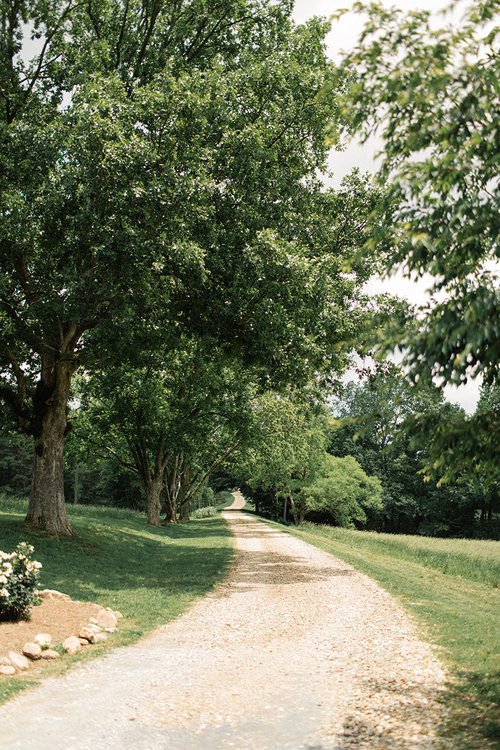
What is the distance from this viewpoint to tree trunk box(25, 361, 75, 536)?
55.5 ft

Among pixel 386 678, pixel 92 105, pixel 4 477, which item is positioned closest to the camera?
pixel 386 678

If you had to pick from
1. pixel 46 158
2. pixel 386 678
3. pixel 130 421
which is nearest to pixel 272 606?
pixel 386 678

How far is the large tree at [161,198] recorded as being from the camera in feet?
42.1

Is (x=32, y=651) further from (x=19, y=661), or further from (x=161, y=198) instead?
(x=161, y=198)

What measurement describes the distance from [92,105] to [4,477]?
238ft

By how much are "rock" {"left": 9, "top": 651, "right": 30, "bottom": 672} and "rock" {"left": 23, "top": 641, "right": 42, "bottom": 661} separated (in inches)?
8.2

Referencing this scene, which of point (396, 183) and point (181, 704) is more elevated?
point (396, 183)

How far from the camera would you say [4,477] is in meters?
76.4

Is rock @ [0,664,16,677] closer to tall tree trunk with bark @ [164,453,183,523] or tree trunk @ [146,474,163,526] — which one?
tree trunk @ [146,474,163,526]

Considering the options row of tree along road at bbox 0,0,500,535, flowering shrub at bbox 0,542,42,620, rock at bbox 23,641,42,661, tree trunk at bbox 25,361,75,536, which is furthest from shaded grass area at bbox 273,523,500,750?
tree trunk at bbox 25,361,75,536

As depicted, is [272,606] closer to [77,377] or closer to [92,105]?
[92,105]

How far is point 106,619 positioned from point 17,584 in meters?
1.50

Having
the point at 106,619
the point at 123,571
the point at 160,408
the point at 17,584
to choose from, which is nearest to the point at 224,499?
the point at 160,408

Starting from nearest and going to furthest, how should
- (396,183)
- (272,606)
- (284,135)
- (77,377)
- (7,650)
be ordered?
1. (396,183)
2. (7,650)
3. (272,606)
4. (284,135)
5. (77,377)
